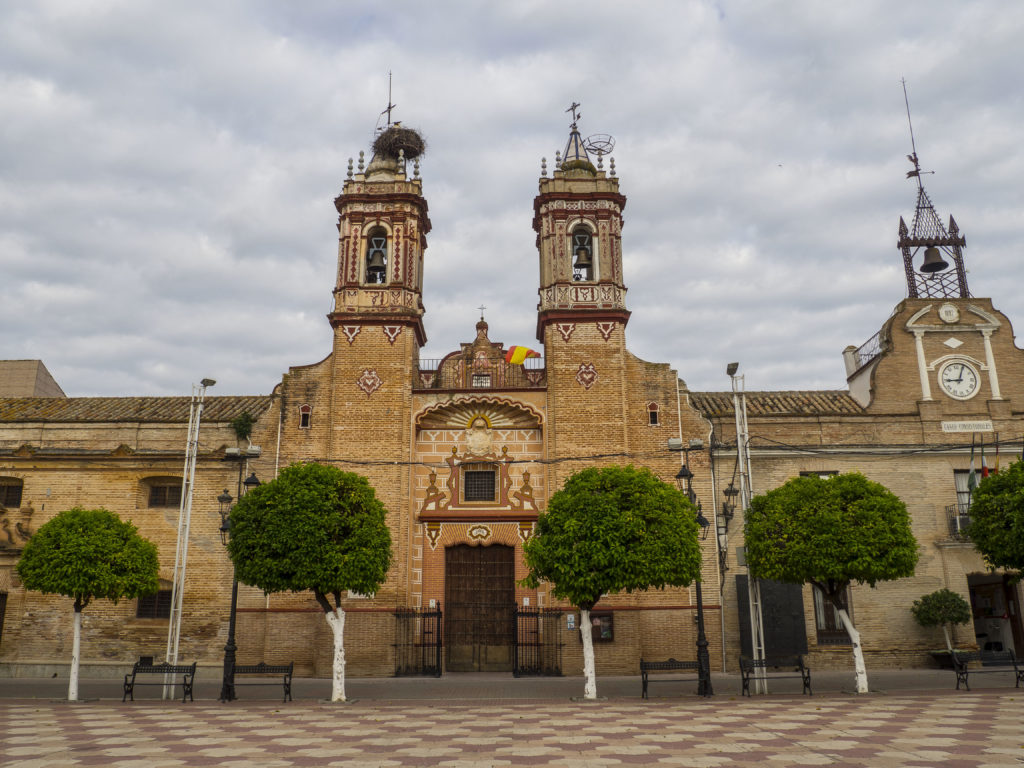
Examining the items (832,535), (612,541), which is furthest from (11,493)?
(832,535)

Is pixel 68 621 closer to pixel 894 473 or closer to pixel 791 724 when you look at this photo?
pixel 791 724

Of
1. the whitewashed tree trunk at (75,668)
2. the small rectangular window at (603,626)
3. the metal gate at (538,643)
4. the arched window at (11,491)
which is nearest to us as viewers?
the whitewashed tree trunk at (75,668)

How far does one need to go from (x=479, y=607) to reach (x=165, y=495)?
35.3ft

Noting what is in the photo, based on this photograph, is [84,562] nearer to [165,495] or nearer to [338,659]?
→ [165,495]

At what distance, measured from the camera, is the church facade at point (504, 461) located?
73.2ft

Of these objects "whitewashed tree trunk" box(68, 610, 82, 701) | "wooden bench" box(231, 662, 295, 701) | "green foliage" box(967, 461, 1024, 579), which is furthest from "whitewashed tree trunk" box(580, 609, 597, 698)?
"whitewashed tree trunk" box(68, 610, 82, 701)

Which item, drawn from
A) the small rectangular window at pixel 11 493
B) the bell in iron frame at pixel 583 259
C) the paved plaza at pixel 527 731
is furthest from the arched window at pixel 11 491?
the bell in iron frame at pixel 583 259

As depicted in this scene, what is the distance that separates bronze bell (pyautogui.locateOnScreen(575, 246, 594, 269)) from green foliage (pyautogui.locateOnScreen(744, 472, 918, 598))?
440 inches

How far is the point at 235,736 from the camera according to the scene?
1217 centimetres

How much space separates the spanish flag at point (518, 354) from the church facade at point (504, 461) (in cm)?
18

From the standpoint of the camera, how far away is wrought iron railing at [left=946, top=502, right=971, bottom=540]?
23094 millimetres

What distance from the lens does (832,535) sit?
17.2 meters

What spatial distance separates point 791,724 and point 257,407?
19688 mm

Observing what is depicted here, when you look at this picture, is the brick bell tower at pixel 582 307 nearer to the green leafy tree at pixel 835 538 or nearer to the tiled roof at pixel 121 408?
the green leafy tree at pixel 835 538
